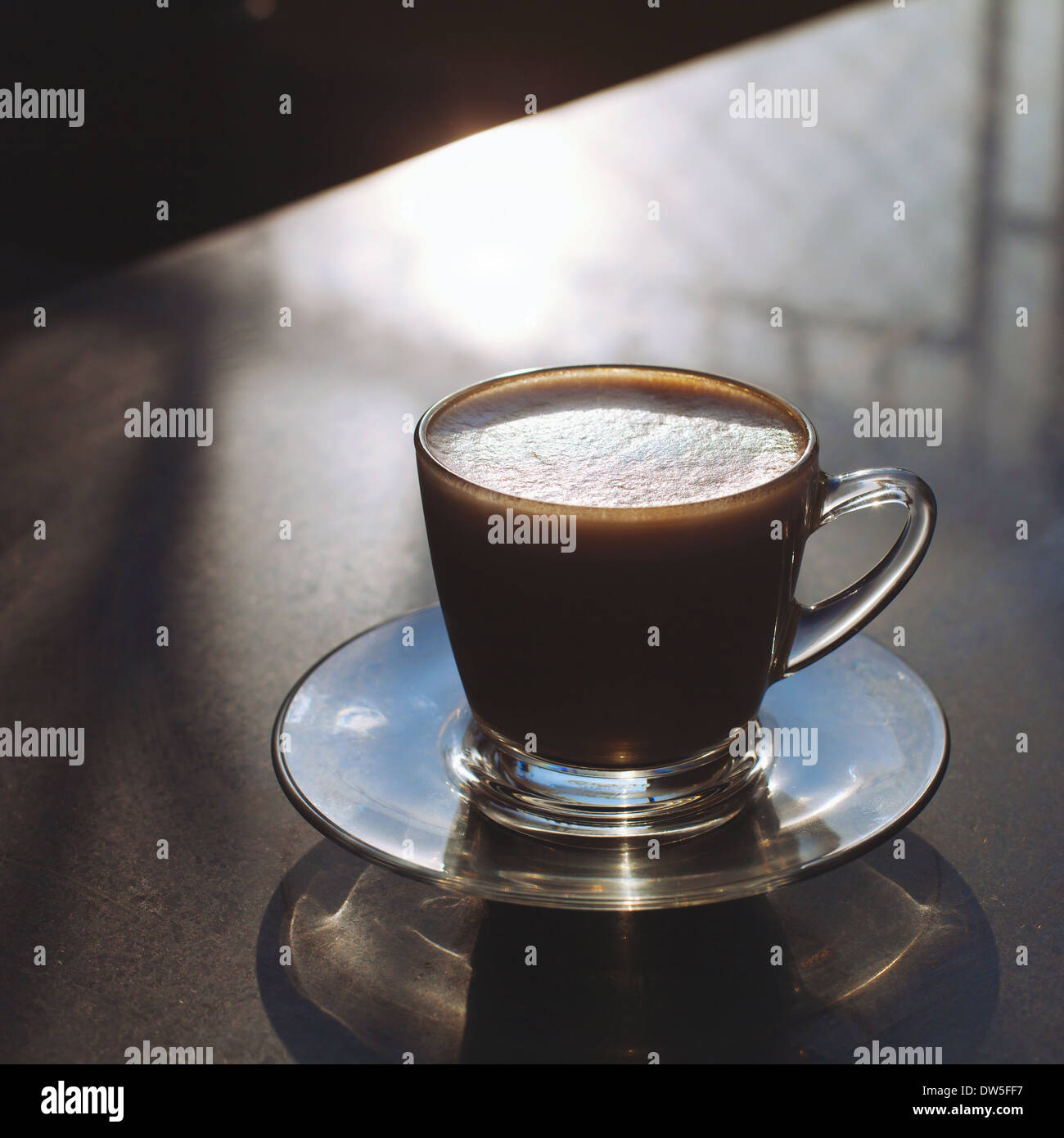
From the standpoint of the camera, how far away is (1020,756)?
0.69 metres

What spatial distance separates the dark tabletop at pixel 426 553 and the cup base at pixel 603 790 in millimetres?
44

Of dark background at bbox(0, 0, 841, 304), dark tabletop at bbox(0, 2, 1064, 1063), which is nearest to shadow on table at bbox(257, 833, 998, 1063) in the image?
dark tabletop at bbox(0, 2, 1064, 1063)

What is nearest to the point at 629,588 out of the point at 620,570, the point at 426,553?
the point at 620,570

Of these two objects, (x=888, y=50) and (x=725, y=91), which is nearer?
(x=725, y=91)

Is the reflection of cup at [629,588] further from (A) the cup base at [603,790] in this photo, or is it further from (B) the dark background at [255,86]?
(B) the dark background at [255,86]

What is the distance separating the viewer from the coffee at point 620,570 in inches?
22.8

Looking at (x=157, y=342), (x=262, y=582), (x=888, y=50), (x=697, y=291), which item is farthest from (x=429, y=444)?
(x=888, y=50)

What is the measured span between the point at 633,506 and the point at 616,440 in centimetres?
10

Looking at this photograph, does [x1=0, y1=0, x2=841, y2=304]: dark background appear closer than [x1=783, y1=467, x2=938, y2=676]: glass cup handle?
No

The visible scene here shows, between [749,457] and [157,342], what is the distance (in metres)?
0.83

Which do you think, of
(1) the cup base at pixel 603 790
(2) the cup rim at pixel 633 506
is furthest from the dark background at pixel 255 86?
(1) the cup base at pixel 603 790

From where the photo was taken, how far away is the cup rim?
56 centimetres

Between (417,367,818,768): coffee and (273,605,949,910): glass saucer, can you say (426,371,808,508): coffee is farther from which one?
(273,605,949,910): glass saucer
